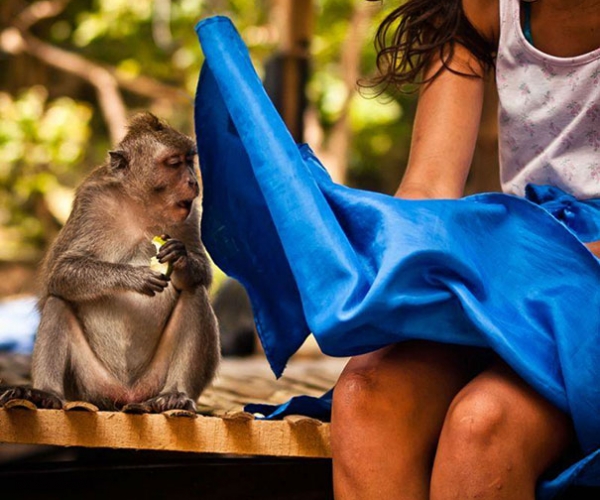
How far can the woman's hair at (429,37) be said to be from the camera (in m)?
2.52

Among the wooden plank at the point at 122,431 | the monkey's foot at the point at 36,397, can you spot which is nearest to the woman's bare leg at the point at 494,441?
the wooden plank at the point at 122,431

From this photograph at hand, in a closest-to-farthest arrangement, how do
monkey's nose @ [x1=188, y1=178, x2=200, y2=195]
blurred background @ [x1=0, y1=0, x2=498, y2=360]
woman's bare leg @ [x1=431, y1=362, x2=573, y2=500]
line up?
woman's bare leg @ [x1=431, y1=362, x2=573, y2=500] → monkey's nose @ [x1=188, y1=178, x2=200, y2=195] → blurred background @ [x1=0, y1=0, x2=498, y2=360]

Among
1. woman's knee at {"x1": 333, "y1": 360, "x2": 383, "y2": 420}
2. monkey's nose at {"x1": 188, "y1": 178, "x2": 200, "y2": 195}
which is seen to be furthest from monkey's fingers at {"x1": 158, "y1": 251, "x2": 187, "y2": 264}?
woman's knee at {"x1": 333, "y1": 360, "x2": 383, "y2": 420}

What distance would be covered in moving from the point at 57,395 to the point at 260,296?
2.68 ft

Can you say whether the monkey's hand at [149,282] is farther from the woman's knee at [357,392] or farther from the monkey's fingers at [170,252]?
the woman's knee at [357,392]

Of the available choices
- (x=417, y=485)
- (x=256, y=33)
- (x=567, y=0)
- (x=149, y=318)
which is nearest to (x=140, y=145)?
(x=149, y=318)

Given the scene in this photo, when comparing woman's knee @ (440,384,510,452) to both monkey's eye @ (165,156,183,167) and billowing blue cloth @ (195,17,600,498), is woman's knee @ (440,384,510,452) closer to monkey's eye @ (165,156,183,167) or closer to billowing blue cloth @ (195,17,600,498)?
billowing blue cloth @ (195,17,600,498)

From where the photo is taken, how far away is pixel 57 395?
2.93 m

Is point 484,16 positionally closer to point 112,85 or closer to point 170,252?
point 170,252

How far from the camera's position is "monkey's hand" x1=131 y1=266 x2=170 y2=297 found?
3084 mm

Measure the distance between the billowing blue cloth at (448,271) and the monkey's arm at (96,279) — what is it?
98 centimetres

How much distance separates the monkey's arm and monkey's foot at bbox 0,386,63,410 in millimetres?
430

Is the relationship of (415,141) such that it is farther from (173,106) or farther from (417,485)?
(173,106)

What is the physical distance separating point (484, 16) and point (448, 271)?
2.90 feet
